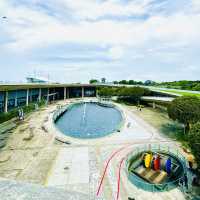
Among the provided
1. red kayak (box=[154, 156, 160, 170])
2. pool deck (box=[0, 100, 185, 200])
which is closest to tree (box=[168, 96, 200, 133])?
pool deck (box=[0, 100, 185, 200])

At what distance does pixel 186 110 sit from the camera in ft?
96.7

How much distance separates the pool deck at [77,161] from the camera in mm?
16906

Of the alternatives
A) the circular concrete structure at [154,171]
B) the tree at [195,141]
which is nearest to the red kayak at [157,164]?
the circular concrete structure at [154,171]

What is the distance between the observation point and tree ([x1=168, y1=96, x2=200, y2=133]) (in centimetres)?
2928

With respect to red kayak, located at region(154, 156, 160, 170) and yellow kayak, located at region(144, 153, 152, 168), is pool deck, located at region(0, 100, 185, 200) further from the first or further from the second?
red kayak, located at region(154, 156, 160, 170)

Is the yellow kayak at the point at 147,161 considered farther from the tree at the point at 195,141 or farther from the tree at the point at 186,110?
the tree at the point at 186,110

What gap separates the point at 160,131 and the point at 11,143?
951 inches

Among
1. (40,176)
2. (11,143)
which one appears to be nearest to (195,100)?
(40,176)

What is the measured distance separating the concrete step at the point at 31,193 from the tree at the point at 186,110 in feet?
97.1

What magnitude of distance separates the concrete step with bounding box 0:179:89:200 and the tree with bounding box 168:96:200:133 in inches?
1166

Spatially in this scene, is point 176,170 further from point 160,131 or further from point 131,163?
point 160,131

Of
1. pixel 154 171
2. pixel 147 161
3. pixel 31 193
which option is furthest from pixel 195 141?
pixel 31 193

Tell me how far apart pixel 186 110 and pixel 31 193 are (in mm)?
29926

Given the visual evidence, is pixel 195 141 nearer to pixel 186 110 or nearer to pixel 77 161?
pixel 77 161
